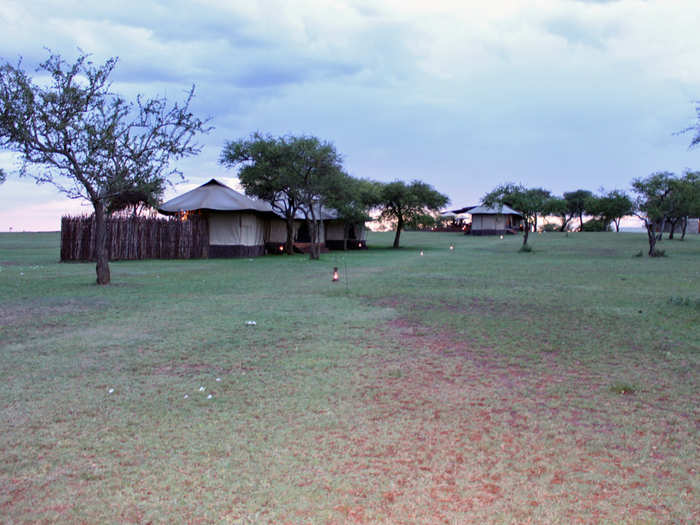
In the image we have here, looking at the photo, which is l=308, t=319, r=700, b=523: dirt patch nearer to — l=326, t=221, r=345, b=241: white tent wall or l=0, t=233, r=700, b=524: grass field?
l=0, t=233, r=700, b=524: grass field

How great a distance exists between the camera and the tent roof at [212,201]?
30297mm

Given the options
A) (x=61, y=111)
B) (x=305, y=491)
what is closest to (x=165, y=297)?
(x=61, y=111)

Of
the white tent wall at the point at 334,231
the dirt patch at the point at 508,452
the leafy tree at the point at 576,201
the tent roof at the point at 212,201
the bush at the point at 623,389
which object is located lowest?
the dirt patch at the point at 508,452

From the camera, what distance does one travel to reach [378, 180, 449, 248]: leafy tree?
139 feet

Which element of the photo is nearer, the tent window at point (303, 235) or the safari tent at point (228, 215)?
the safari tent at point (228, 215)

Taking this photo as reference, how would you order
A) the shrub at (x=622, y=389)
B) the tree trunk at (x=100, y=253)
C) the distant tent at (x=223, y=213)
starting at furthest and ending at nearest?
the distant tent at (x=223, y=213) < the tree trunk at (x=100, y=253) < the shrub at (x=622, y=389)

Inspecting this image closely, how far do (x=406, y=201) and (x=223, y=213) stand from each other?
16.5m

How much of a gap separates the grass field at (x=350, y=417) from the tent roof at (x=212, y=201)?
21.0 meters

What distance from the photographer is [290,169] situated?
2681 cm

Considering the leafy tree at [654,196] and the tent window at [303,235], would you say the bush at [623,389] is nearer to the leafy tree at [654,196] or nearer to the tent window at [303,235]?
the leafy tree at [654,196]

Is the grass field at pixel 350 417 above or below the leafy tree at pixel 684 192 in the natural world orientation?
below

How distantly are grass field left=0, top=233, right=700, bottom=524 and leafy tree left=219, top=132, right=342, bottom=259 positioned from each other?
58.6 feet

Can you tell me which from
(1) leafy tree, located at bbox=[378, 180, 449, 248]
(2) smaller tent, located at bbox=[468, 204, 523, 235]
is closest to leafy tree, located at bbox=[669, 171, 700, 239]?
(1) leafy tree, located at bbox=[378, 180, 449, 248]

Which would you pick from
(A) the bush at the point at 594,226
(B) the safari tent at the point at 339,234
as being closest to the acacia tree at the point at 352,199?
(B) the safari tent at the point at 339,234
